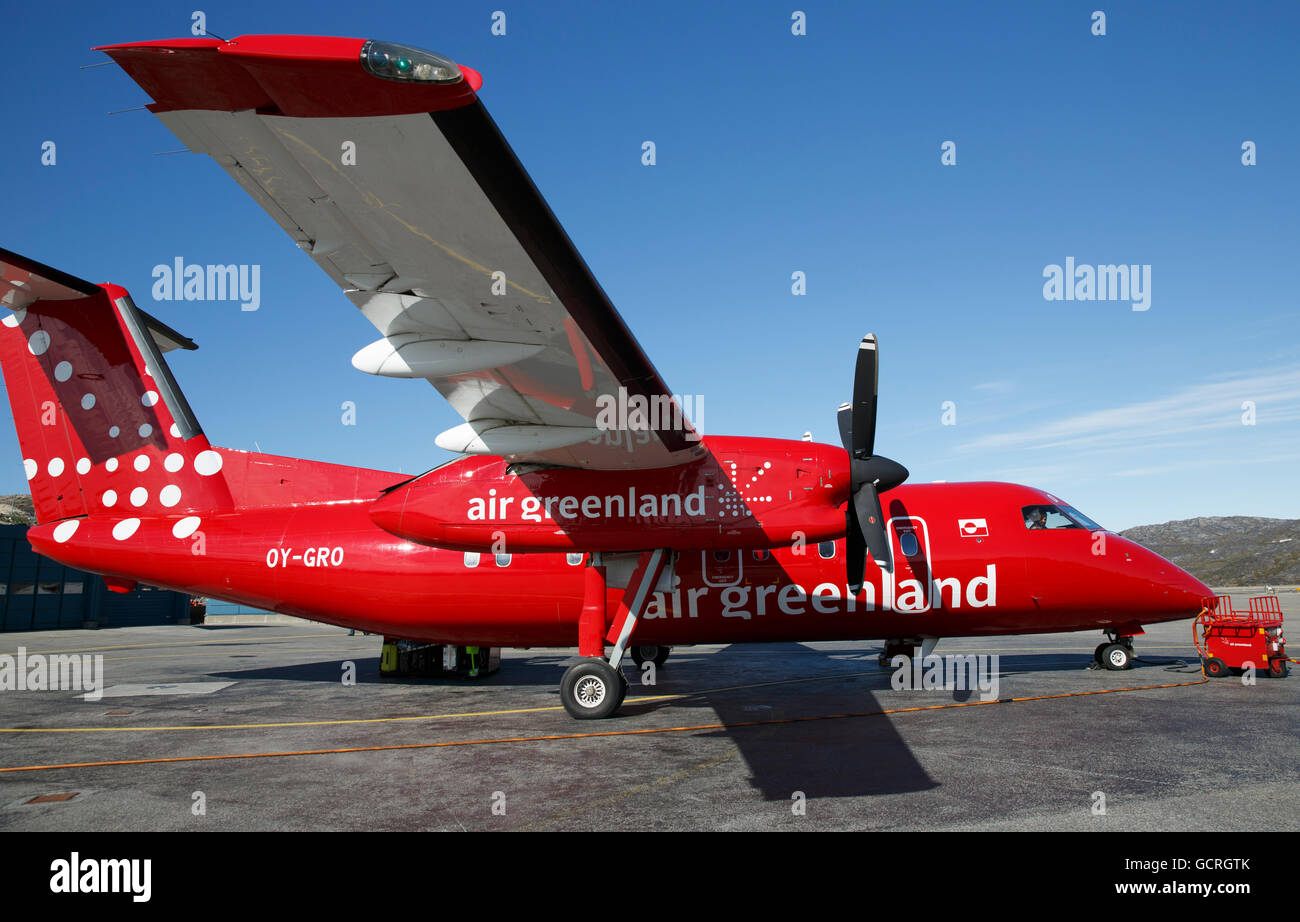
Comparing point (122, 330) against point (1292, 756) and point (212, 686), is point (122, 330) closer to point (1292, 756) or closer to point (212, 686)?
point (212, 686)

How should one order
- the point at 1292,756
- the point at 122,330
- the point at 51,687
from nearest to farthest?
the point at 1292,756
the point at 122,330
the point at 51,687

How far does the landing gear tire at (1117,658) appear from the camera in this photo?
571 inches

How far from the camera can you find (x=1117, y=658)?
572 inches

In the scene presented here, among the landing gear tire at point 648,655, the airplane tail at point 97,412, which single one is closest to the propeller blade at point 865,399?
the landing gear tire at point 648,655

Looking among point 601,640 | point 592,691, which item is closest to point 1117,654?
point 601,640

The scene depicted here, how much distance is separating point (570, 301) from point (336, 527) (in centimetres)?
815

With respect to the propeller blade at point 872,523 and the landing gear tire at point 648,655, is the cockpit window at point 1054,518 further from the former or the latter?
the landing gear tire at point 648,655

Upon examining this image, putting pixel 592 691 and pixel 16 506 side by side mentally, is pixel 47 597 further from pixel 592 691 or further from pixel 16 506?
pixel 16 506

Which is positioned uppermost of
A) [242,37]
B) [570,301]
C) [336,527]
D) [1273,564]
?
[242,37]
